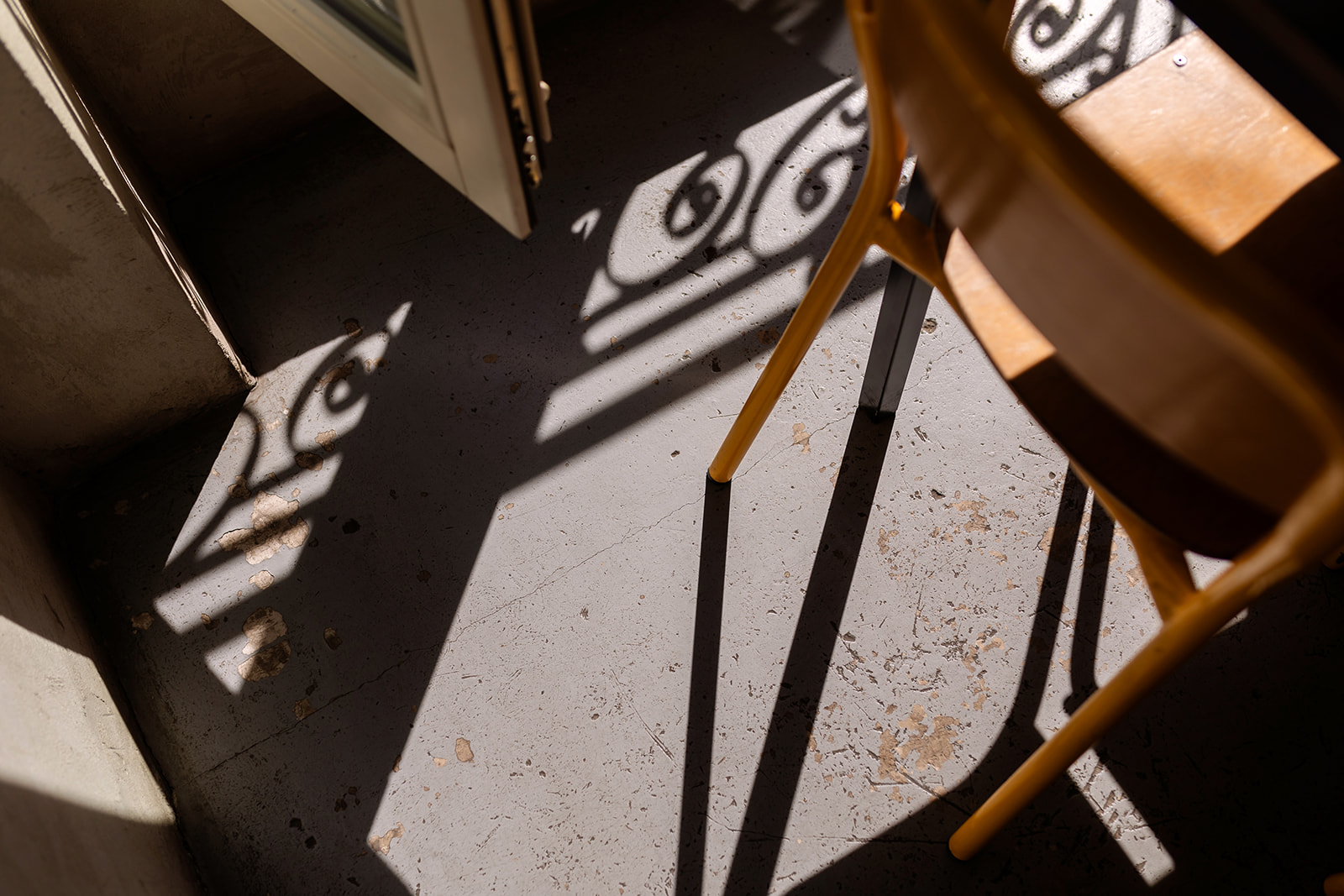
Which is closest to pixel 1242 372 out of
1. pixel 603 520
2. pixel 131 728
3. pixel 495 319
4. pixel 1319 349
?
pixel 1319 349

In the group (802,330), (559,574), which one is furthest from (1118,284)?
(559,574)

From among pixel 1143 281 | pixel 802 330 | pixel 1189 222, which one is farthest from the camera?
pixel 802 330

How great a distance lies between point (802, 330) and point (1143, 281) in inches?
28.2

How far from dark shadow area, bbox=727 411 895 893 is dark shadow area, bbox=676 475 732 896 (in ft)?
0.21

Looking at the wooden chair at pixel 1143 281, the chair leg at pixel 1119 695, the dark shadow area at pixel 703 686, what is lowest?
the dark shadow area at pixel 703 686

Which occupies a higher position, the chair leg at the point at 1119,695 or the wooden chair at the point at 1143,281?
the wooden chair at the point at 1143,281

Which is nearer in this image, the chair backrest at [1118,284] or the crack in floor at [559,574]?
the chair backrest at [1118,284]

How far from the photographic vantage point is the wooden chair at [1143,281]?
15.4 inches

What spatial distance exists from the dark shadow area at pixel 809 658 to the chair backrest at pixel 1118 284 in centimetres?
84

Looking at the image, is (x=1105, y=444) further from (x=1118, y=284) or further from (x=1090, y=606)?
(x=1090, y=606)

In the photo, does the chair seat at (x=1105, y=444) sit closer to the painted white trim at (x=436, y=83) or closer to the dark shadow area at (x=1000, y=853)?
the painted white trim at (x=436, y=83)

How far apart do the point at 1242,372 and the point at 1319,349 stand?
0.03 metres

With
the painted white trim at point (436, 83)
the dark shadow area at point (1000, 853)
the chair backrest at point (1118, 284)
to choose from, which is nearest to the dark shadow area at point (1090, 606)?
the dark shadow area at point (1000, 853)

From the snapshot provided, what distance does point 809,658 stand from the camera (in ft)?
4.32
